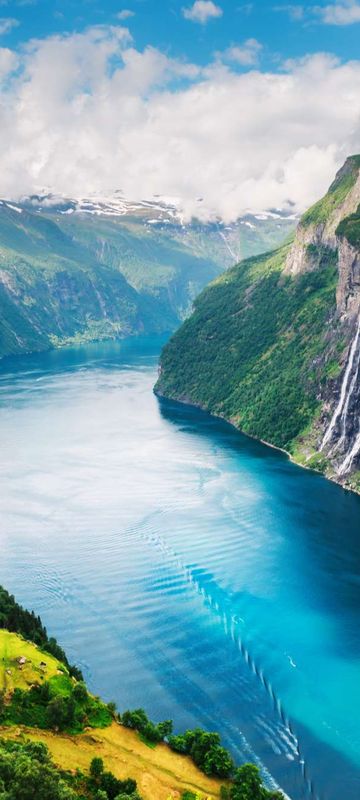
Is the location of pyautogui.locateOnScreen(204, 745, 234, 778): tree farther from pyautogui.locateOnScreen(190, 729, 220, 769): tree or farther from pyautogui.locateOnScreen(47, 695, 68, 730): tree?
pyautogui.locateOnScreen(47, 695, 68, 730): tree

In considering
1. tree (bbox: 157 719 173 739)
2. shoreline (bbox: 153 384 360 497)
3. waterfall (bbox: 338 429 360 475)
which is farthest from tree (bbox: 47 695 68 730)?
waterfall (bbox: 338 429 360 475)

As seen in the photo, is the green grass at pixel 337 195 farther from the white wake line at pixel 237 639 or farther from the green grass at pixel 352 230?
the white wake line at pixel 237 639

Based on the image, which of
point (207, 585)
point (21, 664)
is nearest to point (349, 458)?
point (207, 585)

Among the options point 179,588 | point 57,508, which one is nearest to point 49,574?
point 179,588

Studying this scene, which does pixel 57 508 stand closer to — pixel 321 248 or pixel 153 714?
pixel 153 714

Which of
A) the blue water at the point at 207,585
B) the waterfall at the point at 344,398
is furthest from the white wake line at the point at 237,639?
the waterfall at the point at 344,398
